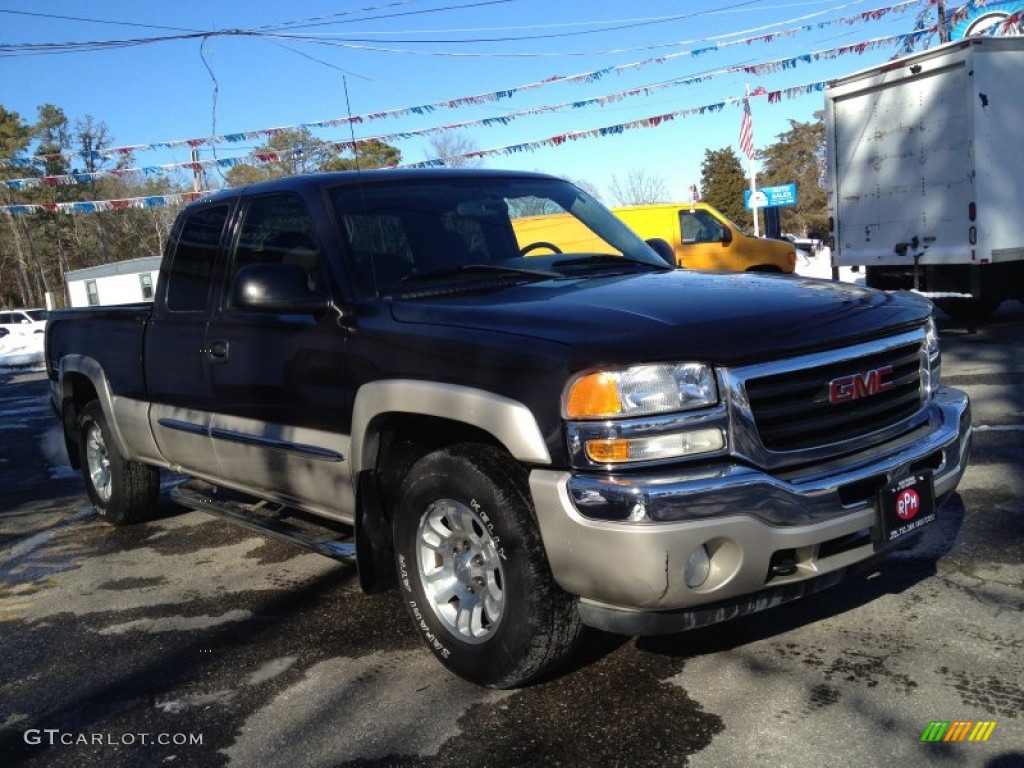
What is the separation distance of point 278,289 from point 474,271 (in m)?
0.80

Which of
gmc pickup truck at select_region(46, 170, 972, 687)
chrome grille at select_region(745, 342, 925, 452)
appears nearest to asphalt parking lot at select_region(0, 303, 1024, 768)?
gmc pickup truck at select_region(46, 170, 972, 687)

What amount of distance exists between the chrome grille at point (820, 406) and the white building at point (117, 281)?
113 ft

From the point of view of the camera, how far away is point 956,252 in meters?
11.1

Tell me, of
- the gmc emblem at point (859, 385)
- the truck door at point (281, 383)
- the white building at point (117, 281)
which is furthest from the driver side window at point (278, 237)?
the white building at point (117, 281)

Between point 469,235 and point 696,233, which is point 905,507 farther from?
point 696,233

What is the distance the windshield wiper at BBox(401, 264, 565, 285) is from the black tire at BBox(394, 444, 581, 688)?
2.83 feet

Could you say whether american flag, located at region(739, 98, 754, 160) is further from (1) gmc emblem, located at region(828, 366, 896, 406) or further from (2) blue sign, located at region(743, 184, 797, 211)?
(1) gmc emblem, located at region(828, 366, 896, 406)

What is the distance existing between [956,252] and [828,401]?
9.27 metres

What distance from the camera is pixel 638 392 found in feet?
9.07

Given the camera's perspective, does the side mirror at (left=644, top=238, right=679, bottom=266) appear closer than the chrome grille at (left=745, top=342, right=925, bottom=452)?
No

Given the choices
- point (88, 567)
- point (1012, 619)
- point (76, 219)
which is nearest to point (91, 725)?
point (88, 567)

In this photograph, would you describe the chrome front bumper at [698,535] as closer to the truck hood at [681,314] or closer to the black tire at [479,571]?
the black tire at [479,571]

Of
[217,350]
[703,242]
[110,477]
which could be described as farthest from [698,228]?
[217,350]

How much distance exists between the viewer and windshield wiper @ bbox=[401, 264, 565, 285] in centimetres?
379
